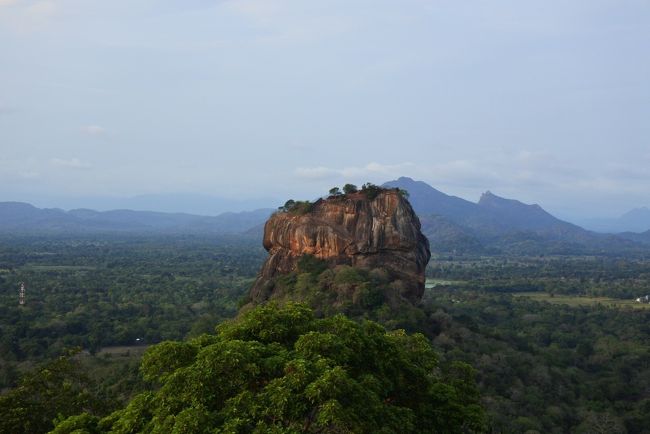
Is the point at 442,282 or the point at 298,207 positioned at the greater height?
the point at 298,207

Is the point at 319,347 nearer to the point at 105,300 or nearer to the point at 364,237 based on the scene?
the point at 364,237

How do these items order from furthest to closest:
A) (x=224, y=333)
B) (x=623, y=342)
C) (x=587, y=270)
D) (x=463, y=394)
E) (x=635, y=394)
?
(x=587, y=270), (x=623, y=342), (x=635, y=394), (x=463, y=394), (x=224, y=333)

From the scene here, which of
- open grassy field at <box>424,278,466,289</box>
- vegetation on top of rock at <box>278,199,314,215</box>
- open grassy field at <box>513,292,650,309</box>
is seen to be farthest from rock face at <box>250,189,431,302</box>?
open grassy field at <box>424,278,466,289</box>

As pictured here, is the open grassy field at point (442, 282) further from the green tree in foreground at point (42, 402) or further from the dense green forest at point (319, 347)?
the green tree in foreground at point (42, 402)

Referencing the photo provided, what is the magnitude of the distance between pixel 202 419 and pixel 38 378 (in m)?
8.40

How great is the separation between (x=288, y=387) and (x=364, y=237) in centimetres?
3085

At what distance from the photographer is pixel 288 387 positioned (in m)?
10.2

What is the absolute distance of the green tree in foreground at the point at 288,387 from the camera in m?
9.84

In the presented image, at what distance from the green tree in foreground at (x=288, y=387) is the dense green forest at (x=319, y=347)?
8 cm

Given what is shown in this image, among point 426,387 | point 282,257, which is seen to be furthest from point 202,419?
point 282,257

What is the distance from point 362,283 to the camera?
3741cm

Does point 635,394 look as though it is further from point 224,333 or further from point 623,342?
point 224,333

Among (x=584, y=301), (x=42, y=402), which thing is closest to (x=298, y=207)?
(x=42, y=402)

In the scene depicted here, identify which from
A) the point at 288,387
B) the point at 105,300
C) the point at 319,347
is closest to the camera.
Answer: the point at 288,387
